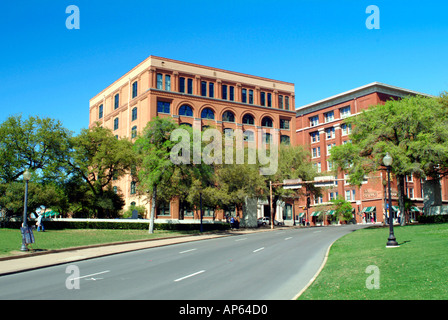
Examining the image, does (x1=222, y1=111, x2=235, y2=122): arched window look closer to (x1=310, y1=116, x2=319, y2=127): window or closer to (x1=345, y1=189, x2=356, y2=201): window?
(x1=310, y1=116, x2=319, y2=127): window

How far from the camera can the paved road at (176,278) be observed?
10.9 m

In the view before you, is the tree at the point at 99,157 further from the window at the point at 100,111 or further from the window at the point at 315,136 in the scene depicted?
the window at the point at 315,136

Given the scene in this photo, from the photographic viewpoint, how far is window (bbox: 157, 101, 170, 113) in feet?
200

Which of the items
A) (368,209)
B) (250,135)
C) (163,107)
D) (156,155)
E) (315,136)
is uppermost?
(163,107)

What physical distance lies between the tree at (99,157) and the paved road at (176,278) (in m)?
28.0

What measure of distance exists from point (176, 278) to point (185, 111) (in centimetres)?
5104

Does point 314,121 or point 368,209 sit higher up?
point 314,121

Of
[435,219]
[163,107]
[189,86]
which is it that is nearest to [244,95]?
[189,86]

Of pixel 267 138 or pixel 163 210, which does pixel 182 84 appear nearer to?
pixel 267 138

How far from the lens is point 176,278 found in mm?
13586

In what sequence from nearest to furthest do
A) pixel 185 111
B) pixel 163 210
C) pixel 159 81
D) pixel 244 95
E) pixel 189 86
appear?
pixel 163 210 < pixel 159 81 < pixel 185 111 < pixel 189 86 < pixel 244 95
